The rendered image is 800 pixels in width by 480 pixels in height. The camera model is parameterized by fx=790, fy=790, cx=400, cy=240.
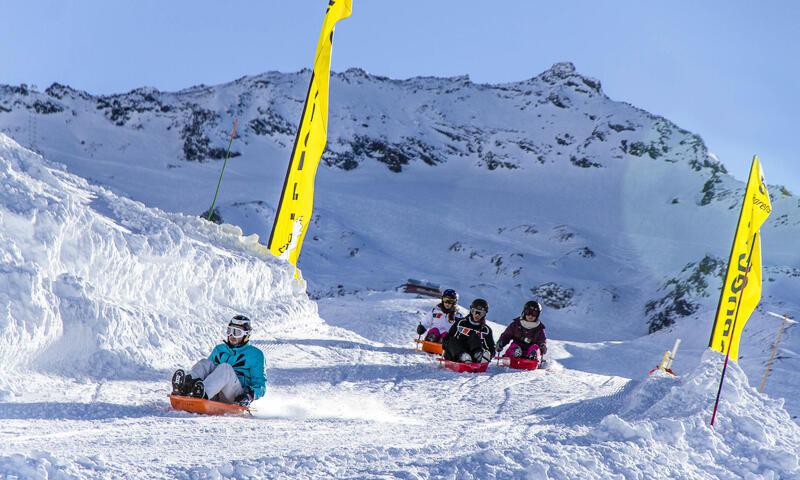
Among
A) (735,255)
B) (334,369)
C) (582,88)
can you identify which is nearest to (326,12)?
(334,369)

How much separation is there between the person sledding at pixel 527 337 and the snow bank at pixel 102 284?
328 centimetres

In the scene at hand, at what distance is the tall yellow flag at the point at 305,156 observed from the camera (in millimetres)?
13688

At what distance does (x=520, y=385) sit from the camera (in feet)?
31.8

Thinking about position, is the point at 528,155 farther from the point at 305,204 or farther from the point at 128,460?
the point at 128,460

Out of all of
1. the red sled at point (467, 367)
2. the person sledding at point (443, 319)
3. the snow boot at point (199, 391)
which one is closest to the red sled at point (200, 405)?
the snow boot at point (199, 391)

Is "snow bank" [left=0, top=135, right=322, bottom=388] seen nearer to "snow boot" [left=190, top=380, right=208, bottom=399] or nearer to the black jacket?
"snow boot" [left=190, top=380, right=208, bottom=399]

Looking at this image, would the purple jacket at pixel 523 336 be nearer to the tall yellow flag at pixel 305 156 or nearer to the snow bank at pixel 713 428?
the snow bank at pixel 713 428

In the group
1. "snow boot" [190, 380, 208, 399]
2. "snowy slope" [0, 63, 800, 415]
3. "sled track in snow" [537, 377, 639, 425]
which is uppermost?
"snowy slope" [0, 63, 800, 415]

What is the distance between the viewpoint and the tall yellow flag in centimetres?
1369

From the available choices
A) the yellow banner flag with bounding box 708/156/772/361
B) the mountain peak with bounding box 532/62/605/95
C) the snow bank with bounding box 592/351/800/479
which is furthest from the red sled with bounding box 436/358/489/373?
the mountain peak with bounding box 532/62/605/95

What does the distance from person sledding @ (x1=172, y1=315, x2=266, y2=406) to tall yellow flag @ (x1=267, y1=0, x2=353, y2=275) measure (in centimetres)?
683

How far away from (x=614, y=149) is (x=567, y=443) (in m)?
74.1

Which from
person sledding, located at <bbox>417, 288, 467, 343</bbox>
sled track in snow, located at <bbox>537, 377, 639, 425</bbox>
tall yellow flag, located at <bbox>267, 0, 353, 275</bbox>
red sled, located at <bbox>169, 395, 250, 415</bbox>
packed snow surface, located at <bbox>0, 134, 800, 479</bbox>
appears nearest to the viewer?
packed snow surface, located at <bbox>0, 134, 800, 479</bbox>

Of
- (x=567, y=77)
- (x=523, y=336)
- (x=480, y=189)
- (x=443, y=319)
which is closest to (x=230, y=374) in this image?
(x=523, y=336)
